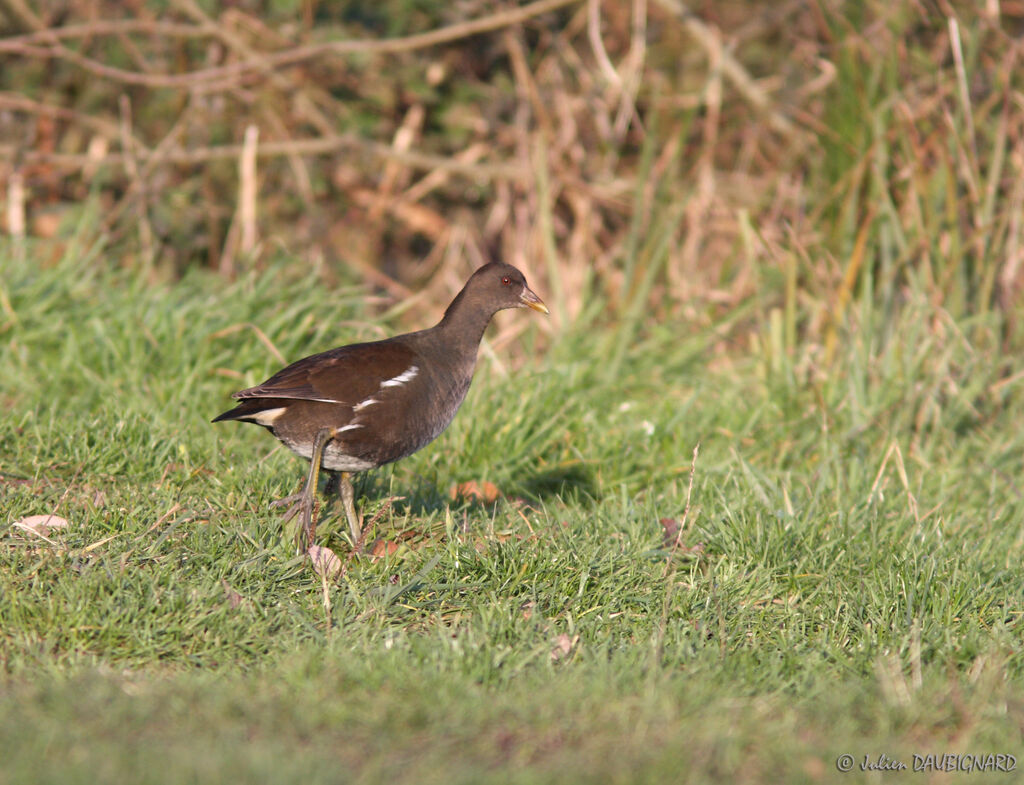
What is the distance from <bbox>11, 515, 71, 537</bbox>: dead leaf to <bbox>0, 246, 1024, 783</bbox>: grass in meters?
0.06

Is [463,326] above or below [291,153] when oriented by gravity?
below

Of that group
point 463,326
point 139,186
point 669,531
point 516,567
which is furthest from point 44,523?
point 139,186

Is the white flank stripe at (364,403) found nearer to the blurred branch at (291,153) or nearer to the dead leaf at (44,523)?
the dead leaf at (44,523)

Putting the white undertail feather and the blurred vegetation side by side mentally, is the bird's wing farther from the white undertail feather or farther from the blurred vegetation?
the blurred vegetation

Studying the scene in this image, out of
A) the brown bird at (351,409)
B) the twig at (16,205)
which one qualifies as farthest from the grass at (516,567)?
the twig at (16,205)

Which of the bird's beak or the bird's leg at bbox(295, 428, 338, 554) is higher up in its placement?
the bird's beak

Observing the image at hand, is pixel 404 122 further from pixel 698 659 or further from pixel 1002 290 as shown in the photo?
pixel 698 659

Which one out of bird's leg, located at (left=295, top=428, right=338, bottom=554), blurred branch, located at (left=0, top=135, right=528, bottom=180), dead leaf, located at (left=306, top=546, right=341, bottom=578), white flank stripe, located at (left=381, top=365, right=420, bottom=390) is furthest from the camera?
blurred branch, located at (left=0, top=135, right=528, bottom=180)

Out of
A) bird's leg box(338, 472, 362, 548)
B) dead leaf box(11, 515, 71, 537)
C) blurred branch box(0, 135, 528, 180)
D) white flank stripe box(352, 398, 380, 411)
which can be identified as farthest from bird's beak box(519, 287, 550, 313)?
blurred branch box(0, 135, 528, 180)

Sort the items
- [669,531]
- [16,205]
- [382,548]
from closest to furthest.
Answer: [382,548] → [669,531] → [16,205]

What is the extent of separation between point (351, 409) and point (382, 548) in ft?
1.61

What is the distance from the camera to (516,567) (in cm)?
384

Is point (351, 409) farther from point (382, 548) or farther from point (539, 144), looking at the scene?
point (539, 144)

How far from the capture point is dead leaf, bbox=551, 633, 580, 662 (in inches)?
136
